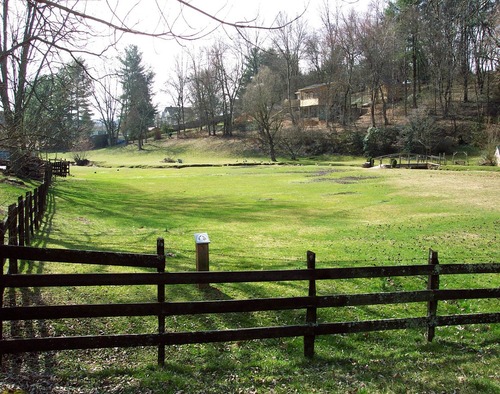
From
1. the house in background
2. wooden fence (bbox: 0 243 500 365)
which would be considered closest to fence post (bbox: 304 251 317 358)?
wooden fence (bbox: 0 243 500 365)

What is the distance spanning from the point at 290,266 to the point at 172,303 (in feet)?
21.2

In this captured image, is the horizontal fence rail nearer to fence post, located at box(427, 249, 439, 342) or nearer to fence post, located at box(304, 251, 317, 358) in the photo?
fence post, located at box(304, 251, 317, 358)

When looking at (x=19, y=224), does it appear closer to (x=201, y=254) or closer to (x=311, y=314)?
(x=201, y=254)

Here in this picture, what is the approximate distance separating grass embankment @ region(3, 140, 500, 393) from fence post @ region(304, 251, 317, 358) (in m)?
0.18

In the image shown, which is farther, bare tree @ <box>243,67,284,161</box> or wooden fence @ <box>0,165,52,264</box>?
bare tree @ <box>243,67,284,161</box>

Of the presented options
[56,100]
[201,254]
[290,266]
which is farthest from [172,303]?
[56,100]

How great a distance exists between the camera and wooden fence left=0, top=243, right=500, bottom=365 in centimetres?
564

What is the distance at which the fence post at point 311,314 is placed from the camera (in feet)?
20.7

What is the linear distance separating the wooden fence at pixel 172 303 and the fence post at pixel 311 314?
0.5 inches

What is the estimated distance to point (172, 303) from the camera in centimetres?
598

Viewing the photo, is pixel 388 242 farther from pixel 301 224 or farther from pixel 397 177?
pixel 397 177

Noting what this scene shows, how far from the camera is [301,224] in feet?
66.5

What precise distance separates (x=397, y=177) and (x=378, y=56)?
155 feet

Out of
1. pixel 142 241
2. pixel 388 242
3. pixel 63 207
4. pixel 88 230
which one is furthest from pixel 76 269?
pixel 63 207
